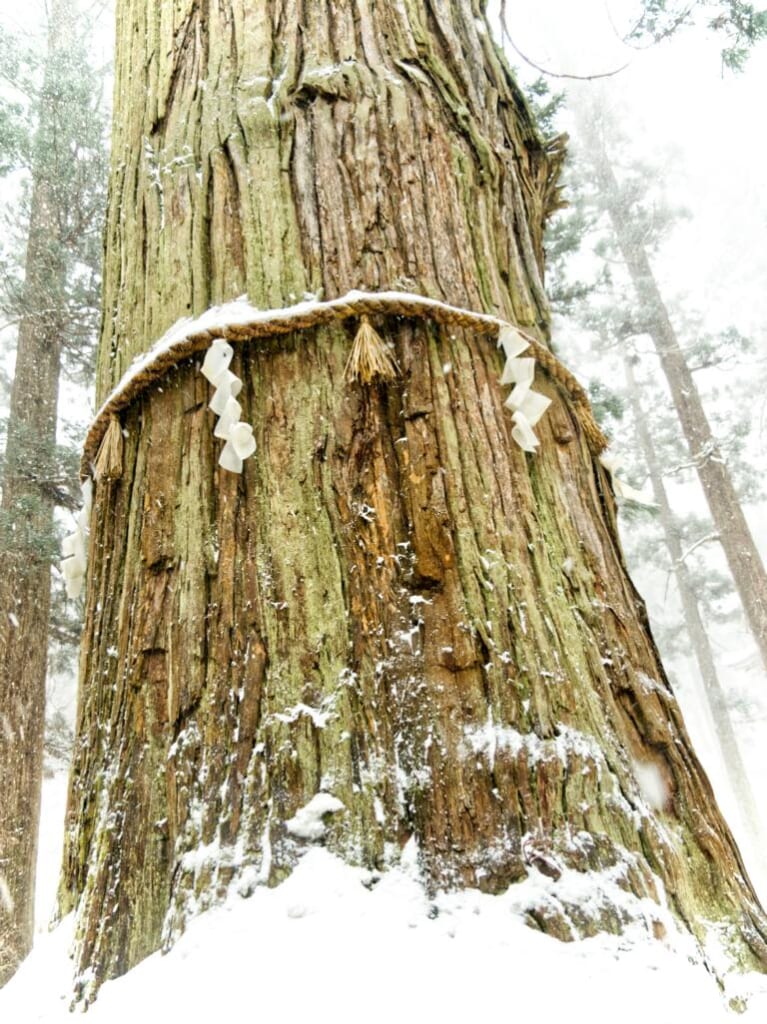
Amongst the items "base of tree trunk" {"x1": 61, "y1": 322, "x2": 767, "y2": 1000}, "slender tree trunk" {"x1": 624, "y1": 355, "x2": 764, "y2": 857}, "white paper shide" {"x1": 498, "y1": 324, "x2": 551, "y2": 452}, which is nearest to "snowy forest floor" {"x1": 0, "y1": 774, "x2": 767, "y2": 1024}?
"base of tree trunk" {"x1": 61, "y1": 322, "x2": 767, "y2": 1000}

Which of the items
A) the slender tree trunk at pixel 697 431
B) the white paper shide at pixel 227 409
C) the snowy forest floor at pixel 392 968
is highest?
the slender tree trunk at pixel 697 431

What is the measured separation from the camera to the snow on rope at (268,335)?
3.47ft

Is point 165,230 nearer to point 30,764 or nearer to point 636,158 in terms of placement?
point 30,764

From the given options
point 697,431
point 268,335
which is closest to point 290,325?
point 268,335

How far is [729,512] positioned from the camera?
936cm

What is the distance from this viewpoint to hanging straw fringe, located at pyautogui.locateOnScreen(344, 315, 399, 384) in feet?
3.45

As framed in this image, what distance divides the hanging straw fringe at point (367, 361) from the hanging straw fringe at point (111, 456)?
403mm

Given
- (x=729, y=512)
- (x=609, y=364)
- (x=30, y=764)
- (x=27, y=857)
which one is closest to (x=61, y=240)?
(x=30, y=764)

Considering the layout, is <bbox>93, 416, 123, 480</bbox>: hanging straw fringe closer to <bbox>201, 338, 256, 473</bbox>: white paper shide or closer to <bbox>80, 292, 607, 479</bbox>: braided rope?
<bbox>80, 292, 607, 479</bbox>: braided rope

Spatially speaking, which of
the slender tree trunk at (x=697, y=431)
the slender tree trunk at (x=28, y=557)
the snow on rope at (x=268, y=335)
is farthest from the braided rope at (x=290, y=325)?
the slender tree trunk at (x=697, y=431)

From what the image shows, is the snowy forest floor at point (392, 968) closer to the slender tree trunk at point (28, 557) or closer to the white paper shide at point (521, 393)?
the white paper shide at point (521, 393)

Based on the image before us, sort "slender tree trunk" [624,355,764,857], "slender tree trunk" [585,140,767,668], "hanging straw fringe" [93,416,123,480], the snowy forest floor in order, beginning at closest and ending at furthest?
1. the snowy forest floor
2. "hanging straw fringe" [93,416,123,480]
3. "slender tree trunk" [585,140,767,668]
4. "slender tree trunk" [624,355,764,857]

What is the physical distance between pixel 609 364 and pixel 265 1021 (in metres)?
15.9

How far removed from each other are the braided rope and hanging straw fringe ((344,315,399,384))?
0.05 metres
